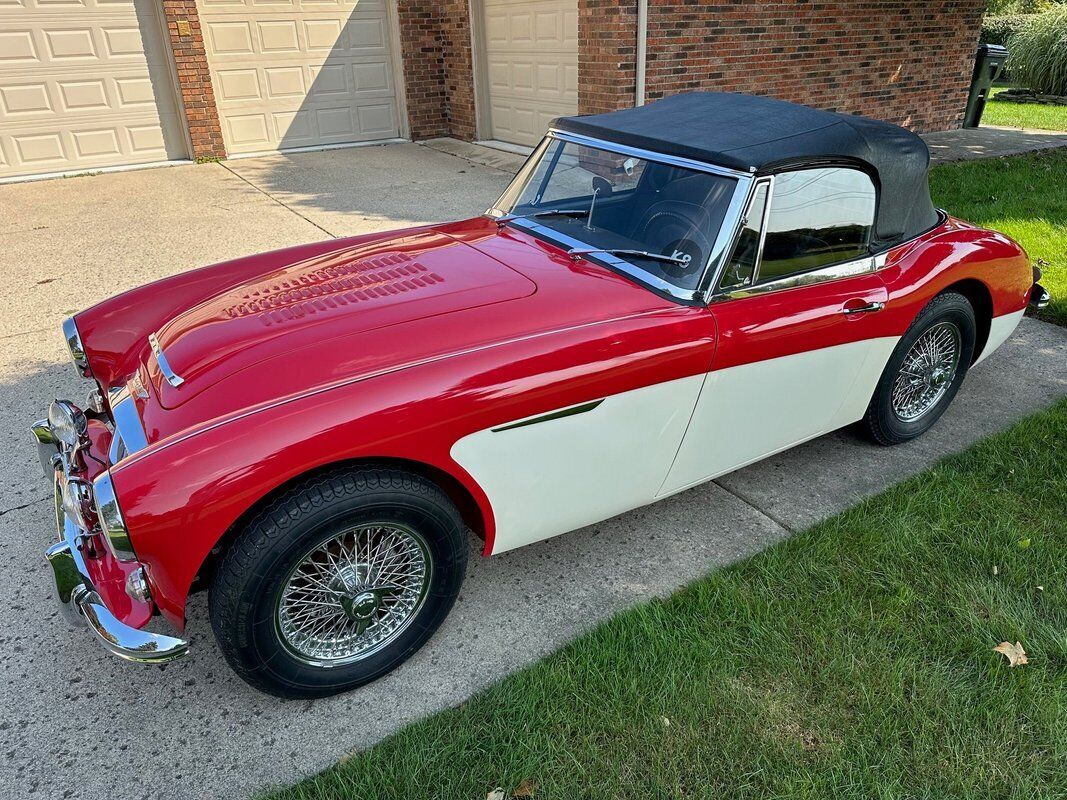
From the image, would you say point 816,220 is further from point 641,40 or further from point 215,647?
point 641,40

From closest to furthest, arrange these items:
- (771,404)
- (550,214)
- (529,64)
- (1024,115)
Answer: (771,404) < (550,214) < (529,64) < (1024,115)

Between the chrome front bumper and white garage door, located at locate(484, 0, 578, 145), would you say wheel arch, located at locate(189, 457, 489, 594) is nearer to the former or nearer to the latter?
the chrome front bumper

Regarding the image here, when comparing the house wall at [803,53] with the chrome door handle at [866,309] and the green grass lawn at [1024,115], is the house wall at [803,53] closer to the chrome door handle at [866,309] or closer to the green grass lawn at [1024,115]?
the green grass lawn at [1024,115]

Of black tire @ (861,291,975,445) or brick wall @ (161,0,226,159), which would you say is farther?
brick wall @ (161,0,226,159)

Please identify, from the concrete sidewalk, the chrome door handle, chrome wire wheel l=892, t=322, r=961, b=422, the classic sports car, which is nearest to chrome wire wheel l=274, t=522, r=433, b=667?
the classic sports car

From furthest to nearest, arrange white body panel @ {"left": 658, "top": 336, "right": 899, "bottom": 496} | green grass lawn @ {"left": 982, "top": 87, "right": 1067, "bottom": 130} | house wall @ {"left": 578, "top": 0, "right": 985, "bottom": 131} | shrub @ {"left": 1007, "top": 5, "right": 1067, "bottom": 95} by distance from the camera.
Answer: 1. shrub @ {"left": 1007, "top": 5, "right": 1067, "bottom": 95}
2. green grass lawn @ {"left": 982, "top": 87, "right": 1067, "bottom": 130}
3. house wall @ {"left": 578, "top": 0, "right": 985, "bottom": 131}
4. white body panel @ {"left": 658, "top": 336, "right": 899, "bottom": 496}

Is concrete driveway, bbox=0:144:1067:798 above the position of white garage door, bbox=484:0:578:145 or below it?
below

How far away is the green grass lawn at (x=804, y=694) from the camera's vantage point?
228cm

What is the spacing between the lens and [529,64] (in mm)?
10102

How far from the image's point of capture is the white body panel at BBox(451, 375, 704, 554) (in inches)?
99.3

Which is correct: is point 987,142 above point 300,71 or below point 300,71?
below

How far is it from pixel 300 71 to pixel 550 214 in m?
8.89

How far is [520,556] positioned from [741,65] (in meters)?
7.92

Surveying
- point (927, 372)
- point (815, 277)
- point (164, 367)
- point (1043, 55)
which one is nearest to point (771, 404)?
point (815, 277)
